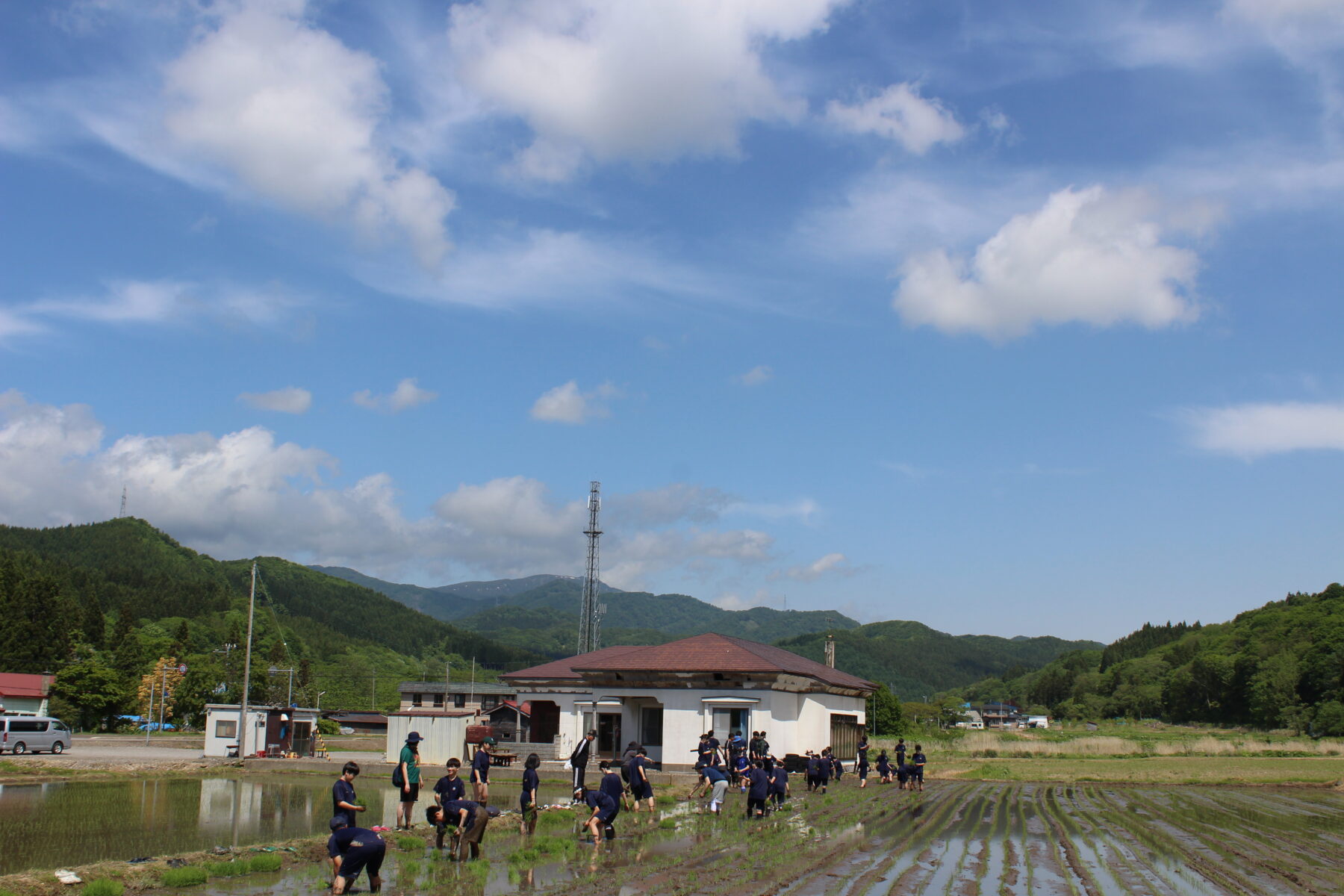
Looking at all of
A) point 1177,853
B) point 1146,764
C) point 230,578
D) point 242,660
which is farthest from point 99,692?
point 230,578

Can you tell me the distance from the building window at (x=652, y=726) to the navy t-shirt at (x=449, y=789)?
19886 mm

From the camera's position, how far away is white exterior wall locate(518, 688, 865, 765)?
31.3m

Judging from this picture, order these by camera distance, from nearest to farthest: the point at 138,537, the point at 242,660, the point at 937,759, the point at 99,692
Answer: the point at 937,759 < the point at 99,692 < the point at 242,660 < the point at 138,537

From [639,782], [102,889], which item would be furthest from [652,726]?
[102,889]

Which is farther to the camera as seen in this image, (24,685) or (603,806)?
Result: (24,685)

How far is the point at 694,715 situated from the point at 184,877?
848 inches

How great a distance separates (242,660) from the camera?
262 feet

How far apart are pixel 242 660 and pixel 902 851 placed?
76260 millimetres

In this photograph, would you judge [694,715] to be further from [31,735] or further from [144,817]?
[31,735]

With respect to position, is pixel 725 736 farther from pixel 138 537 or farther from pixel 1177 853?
pixel 138 537

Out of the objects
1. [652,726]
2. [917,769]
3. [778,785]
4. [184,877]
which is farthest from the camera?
[652,726]

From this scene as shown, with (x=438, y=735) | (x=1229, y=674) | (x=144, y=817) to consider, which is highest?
(x=438, y=735)

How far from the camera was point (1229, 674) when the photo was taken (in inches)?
4043

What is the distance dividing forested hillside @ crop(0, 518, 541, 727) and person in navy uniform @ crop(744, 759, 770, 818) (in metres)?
32.0
